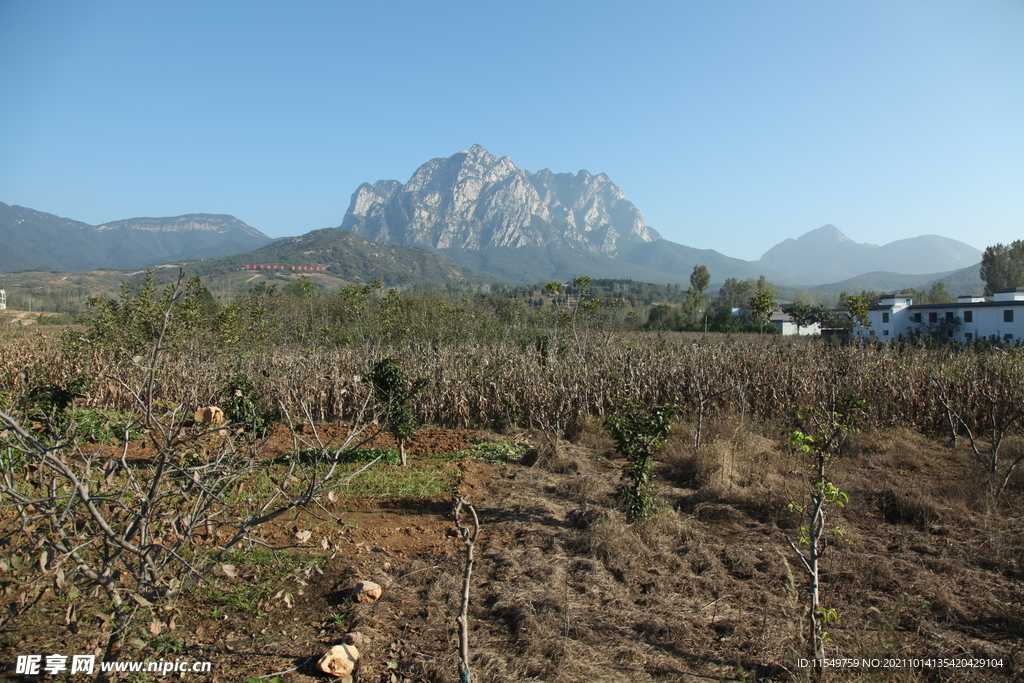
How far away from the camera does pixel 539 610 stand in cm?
359

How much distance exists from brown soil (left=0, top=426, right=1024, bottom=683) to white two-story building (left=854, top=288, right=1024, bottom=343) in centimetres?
3117

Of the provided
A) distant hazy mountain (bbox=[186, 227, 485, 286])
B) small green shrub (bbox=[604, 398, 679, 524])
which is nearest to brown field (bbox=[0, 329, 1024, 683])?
small green shrub (bbox=[604, 398, 679, 524])

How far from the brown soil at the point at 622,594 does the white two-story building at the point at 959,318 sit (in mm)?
31174

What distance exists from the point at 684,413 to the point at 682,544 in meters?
5.39

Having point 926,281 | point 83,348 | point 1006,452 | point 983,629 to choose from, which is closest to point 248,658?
point 983,629

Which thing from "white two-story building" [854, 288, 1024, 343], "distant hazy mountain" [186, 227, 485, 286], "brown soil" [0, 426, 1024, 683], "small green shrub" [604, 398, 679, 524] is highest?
"distant hazy mountain" [186, 227, 485, 286]

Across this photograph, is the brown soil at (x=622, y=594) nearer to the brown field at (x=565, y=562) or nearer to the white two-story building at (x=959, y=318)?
the brown field at (x=565, y=562)

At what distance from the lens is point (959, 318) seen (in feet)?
119

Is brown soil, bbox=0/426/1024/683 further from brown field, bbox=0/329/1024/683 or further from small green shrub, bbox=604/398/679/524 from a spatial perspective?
small green shrub, bbox=604/398/679/524

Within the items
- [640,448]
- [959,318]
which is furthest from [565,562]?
[959,318]

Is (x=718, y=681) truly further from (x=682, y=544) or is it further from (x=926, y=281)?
(x=926, y=281)

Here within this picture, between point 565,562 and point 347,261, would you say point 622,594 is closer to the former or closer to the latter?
point 565,562

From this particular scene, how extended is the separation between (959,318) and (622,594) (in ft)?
145

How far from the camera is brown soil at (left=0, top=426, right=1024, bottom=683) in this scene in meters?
3.01
